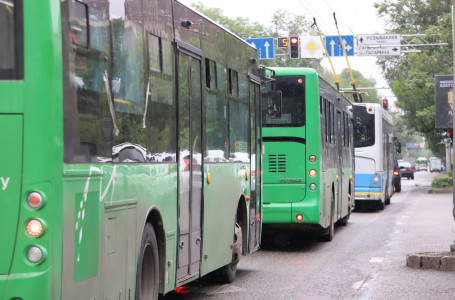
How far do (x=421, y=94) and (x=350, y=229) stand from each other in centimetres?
2603

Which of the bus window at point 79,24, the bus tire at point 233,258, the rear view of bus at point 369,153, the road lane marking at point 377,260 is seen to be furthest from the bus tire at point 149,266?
the rear view of bus at point 369,153

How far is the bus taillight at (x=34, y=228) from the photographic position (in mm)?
5270

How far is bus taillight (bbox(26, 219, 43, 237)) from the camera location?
17.3 ft

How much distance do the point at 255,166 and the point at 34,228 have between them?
738 cm

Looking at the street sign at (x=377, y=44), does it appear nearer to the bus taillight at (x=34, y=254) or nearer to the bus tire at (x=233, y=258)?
the bus tire at (x=233, y=258)

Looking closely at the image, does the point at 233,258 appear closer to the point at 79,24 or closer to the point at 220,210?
the point at 220,210

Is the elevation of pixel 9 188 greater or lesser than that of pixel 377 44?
lesser

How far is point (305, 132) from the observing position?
15391mm

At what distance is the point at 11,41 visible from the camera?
538cm

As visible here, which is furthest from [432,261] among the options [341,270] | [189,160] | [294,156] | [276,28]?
[276,28]

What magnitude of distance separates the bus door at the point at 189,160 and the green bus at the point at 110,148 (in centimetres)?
A: 2

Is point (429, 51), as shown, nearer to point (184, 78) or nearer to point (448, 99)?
point (448, 99)

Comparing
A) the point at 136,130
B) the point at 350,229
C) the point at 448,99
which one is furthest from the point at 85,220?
the point at 448,99

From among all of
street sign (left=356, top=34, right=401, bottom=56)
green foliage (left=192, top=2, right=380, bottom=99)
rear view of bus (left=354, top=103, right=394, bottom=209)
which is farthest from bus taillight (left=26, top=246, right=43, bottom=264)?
green foliage (left=192, top=2, right=380, bottom=99)
